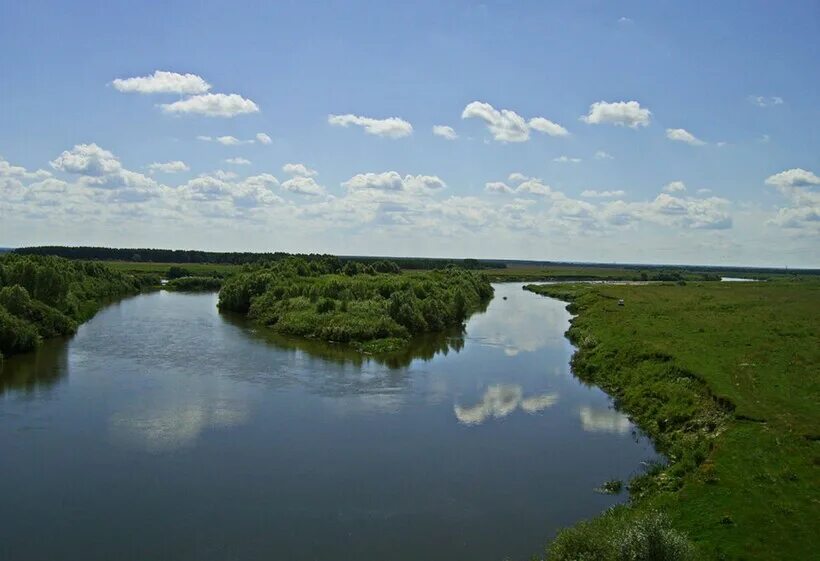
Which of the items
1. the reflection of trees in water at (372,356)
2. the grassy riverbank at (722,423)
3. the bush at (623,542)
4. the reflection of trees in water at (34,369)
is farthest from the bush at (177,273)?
the bush at (623,542)

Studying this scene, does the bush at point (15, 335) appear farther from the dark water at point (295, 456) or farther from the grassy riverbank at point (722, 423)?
the grassy riverbank at point (722, 423)

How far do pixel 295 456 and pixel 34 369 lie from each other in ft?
71.1

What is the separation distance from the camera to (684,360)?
104ft

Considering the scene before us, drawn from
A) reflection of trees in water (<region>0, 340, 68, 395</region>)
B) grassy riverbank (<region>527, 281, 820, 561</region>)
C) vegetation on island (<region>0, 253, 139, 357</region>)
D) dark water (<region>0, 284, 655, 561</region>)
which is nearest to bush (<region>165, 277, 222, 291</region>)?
vegetation on island (<region>0, 253, 139, 357</region>)

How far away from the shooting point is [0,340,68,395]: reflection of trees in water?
3238cm

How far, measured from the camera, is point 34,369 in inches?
1417

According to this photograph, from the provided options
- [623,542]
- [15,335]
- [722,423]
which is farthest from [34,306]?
[623,542]

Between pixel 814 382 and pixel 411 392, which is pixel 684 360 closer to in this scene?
pixel 814 382

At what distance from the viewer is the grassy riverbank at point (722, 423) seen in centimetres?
1498

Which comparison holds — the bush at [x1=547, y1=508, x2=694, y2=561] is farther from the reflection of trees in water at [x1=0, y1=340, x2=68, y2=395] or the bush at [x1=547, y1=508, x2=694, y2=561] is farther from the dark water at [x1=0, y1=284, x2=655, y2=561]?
the reflection of trees in water at [x1=0, y1=340, x2=68, y2=395]

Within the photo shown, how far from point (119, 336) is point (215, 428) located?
27368 mm

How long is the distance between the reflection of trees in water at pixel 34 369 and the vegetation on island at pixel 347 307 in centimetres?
1778

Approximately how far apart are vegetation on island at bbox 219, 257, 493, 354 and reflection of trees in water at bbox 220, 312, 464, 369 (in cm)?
100

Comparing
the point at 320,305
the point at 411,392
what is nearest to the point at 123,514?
the point at 411,392
